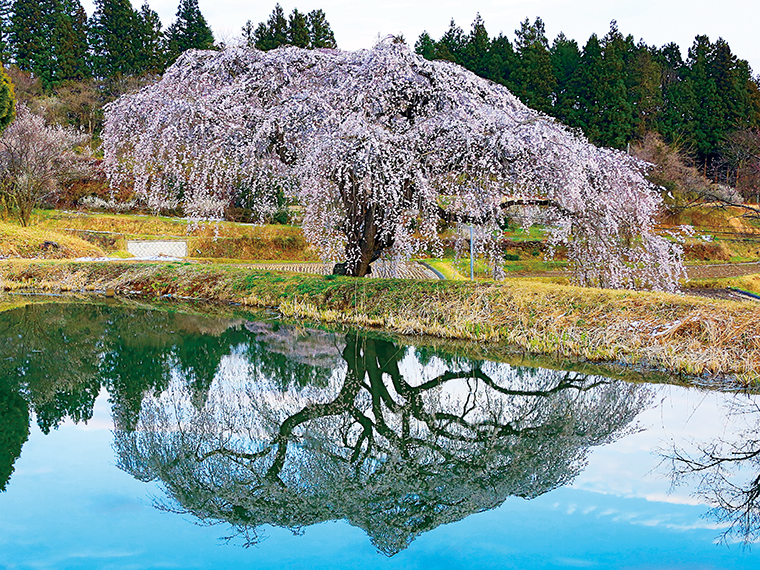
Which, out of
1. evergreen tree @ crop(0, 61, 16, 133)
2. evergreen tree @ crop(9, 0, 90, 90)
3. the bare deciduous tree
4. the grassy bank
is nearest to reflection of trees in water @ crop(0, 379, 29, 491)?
the grassy bank

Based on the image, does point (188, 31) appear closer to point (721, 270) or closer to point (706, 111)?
point (706, 111)

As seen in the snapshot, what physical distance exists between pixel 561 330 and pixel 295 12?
122 feet

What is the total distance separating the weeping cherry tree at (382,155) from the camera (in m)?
11.5

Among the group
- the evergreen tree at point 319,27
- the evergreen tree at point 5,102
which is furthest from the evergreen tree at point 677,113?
the evergreen tree at point 5,102

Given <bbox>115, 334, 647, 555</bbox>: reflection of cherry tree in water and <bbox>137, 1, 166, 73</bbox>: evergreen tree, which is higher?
<bbox>137, 1, 166, 73</bbox>: evergreen tree

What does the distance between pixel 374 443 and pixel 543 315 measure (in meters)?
5.10

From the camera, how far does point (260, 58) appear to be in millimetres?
13023

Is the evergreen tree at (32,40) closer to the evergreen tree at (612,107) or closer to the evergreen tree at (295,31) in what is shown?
the evergreen tree at (295,31)

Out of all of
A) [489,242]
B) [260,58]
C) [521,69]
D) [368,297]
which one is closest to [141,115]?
[260,58]

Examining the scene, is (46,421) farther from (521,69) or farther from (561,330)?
(521,69)

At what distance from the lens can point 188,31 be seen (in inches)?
1812

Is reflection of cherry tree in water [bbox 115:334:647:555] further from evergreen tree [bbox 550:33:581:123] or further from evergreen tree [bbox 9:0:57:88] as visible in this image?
evergreen tree [bbox 9:0:57:88]

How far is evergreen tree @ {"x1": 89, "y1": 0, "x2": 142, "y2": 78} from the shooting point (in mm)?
43531

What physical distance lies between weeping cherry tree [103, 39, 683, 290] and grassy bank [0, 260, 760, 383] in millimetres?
989
